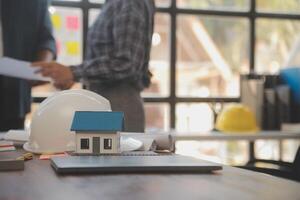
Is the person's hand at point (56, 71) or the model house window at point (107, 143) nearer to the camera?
the model house window at point (107, 143)

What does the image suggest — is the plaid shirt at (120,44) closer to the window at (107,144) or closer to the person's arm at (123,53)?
the person's arm at (123,53)

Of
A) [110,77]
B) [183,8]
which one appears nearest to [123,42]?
[110,77]

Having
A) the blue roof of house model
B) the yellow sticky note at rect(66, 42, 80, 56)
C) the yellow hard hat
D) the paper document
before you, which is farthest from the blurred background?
the blue roof of house model

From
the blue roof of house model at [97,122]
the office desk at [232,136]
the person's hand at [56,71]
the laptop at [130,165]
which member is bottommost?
the office desk at [232,136]

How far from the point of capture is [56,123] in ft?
3.59

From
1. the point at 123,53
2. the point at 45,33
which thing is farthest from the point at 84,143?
the point at 45,33

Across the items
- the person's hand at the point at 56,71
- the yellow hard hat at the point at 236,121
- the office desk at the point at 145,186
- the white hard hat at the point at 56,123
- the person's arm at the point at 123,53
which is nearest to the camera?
the office desk at the point at 145,186

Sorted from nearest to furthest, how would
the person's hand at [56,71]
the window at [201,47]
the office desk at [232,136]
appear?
the person's hand at [56,71] < the office desk at [232,136] < the window at [201,47]

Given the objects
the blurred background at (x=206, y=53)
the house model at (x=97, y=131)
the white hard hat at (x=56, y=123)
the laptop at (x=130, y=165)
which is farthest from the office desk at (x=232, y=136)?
the laptop at (x=130, y=165)

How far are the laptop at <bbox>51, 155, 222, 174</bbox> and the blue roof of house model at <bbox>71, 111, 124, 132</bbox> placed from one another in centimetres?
9

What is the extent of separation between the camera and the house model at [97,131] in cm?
97

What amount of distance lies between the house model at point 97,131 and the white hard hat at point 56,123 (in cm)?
11

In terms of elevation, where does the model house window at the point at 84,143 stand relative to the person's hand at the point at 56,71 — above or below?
below

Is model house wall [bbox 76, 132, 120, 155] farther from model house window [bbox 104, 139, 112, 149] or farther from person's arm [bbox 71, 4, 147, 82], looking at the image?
person's arm [bbox 71, 4, 147, 82]
